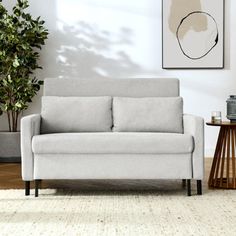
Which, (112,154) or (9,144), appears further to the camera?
(9,144)

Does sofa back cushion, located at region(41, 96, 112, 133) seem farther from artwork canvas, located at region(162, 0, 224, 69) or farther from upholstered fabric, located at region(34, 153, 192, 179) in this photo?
artwork canvas, located at region(162, 0, 224, 69)

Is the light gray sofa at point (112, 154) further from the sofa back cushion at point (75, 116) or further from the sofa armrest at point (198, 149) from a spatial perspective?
the sofa back cushion at point (75, 116)

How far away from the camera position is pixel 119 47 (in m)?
6.22

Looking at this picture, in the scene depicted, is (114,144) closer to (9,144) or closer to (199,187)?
(199,187)

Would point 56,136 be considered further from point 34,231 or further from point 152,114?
point 34,231

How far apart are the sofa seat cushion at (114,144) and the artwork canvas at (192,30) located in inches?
92.1

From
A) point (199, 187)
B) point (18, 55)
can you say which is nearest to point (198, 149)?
point (199, 187)

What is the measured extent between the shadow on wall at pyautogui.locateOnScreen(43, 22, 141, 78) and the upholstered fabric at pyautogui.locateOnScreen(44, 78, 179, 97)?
1591 mm

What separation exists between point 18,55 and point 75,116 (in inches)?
65.6

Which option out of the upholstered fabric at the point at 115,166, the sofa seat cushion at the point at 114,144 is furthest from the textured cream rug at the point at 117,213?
the sofa seat cushion at the point at 114,144

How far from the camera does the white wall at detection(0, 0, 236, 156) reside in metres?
6.17

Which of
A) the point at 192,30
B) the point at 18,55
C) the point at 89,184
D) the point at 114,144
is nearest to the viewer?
the point at 114,144

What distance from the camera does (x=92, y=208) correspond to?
3.61m

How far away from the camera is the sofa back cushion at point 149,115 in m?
4.35
